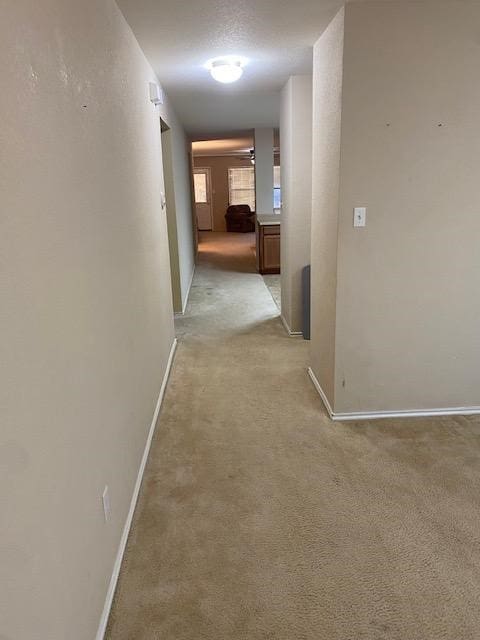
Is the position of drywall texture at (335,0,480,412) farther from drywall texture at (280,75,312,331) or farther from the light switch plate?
drywall texture at (280,75,312,331)

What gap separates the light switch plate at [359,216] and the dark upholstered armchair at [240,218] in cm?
1084

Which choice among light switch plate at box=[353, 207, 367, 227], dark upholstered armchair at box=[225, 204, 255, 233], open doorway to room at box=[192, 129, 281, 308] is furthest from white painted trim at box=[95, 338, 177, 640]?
dark upholstered armchair at box=[225, 204, 255, 233]

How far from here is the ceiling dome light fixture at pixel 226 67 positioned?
314 centimetres

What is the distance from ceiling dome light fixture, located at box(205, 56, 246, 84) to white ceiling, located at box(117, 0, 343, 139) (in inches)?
3.0

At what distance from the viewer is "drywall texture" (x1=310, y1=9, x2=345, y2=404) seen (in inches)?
98.6

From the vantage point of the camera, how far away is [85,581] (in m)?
1.41

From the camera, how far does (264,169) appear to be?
7832mm

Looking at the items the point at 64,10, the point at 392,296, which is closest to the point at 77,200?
the point at 64,10

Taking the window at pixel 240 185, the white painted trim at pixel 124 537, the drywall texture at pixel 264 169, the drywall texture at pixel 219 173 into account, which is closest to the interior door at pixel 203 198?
the drywall texture at pixel 219 173

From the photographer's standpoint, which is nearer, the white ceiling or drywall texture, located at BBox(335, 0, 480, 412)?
the white ceiling

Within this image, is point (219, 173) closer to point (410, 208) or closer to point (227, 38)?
point (227, 38)

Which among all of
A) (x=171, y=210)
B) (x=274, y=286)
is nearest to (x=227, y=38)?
(x=171, y=210)

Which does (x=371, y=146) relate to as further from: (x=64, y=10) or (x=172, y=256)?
(x=172, y=256)

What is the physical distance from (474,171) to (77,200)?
6.94ft
